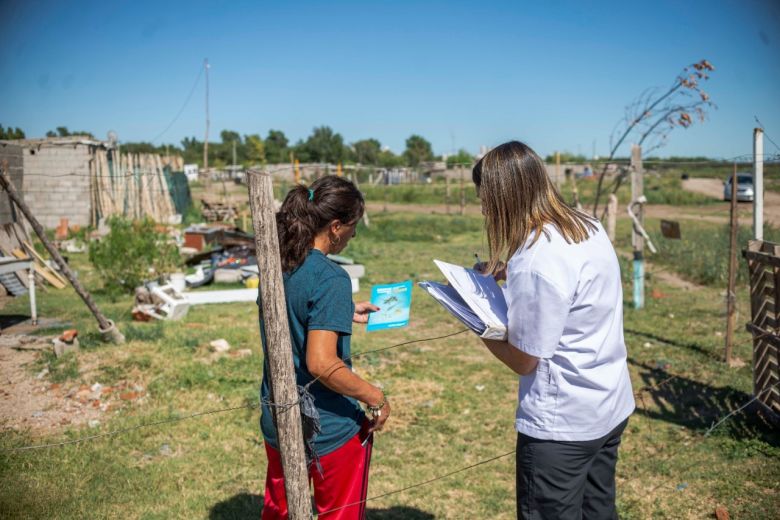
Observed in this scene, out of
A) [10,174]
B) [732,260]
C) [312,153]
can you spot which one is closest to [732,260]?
[732,260]

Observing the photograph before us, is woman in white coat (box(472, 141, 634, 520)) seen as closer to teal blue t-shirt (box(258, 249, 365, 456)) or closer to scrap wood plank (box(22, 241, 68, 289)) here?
teal blue t-shirt (box(258, 249, 365, 456))

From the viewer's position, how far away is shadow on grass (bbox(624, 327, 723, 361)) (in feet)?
20.8

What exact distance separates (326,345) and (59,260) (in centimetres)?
427

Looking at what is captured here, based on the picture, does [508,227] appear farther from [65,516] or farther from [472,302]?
[65,516]

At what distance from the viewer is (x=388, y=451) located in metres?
4.33

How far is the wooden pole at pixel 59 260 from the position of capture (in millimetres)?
4582

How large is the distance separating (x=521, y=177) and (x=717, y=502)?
9.33 ft

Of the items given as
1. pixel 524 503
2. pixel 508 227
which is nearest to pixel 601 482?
pixel 524 503

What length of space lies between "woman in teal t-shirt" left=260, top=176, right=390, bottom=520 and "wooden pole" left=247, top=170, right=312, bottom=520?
0.07m

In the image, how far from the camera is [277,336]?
2049 millimetres

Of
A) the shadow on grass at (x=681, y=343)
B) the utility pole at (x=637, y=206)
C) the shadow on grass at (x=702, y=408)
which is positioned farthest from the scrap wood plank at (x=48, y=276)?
the shadow on grass at (x=702, y=408)

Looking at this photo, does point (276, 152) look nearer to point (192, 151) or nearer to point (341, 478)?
point (192, 151)

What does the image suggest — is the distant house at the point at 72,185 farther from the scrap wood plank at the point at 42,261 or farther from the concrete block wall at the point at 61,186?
the scrap wood plank at the point at 42,261

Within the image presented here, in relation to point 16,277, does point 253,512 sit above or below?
below
